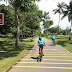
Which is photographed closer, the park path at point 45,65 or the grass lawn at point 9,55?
the park path at point 45,65

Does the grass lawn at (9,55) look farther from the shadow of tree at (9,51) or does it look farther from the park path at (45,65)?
the park path at (45,65)

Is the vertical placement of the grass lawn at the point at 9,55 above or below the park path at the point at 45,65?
below

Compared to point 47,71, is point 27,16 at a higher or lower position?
higher

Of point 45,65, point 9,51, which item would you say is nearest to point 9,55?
point 9,51

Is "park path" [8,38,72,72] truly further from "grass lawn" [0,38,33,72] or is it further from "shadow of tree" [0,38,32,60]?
"shadow of tree" [0,38,32,60]

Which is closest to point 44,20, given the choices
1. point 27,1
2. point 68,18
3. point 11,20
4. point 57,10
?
point 57,10

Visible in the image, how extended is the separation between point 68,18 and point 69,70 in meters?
26.3

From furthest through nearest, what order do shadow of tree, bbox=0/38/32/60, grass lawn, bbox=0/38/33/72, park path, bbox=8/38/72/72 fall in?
shadow of tree, bbox=0/38/32/60 → grass lawn, bbox=0/38/33/72 → park path, bbox=8/38/72/72

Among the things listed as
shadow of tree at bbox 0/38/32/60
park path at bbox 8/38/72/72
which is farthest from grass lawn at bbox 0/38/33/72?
park path at bbox 8/38/72/72

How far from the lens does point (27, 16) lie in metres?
22.1

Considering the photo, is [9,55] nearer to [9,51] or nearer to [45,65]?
[9,51]

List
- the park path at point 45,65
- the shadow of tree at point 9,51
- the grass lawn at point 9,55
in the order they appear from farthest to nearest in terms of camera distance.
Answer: the shadow of tree at point 9,51 → the grass lawn at point 9,55 → the park path at point 45,65

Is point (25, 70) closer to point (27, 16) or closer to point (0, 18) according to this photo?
point (0, 18)

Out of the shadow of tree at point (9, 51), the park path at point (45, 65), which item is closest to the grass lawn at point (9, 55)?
the shadow of tree at point (9, 51)
